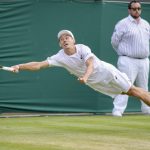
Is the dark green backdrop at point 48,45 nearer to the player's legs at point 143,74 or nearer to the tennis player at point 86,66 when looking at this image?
the player's legs at point 143,74

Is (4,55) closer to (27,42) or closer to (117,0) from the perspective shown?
(27,42)

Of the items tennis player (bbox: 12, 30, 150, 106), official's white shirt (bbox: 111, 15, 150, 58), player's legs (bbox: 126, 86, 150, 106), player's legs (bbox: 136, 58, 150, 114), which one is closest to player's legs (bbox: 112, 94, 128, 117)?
player's legs (bbox: 136, 58, 150, 114)

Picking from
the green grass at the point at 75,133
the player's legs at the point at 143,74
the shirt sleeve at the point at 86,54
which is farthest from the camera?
the player's legs at the point at 143,74

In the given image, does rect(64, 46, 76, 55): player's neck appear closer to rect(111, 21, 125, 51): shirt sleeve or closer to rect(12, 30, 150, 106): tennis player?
rect(12, 30, 150, 106): tennis player

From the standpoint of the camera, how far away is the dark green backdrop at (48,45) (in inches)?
577

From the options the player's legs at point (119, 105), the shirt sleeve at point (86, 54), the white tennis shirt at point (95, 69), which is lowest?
the player's legs at point (119, 105)

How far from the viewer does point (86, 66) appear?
10898mm

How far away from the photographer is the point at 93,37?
50.5 feet

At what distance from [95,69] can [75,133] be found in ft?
3.66

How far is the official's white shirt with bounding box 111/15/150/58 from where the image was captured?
1450 centimetres

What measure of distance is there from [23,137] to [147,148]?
2.06 meters

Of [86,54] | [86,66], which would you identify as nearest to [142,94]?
[86,66]

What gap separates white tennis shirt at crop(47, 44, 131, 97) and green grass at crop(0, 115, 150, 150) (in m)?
0.72

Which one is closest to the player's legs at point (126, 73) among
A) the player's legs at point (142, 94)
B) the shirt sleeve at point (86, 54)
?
the player's legs at point (142, 94)
